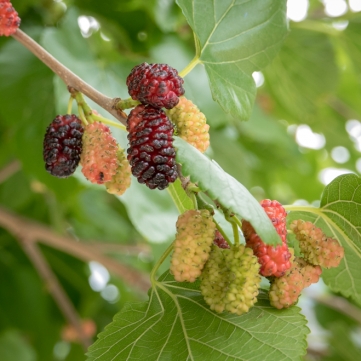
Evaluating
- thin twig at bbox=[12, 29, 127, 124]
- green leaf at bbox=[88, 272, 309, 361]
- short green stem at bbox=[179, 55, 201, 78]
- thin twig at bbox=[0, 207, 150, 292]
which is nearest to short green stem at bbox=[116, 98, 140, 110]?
thin twig at bbox=[12, 29, 127, 124]

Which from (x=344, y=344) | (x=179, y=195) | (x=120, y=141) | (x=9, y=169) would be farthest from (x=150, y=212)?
(x=344, y=344)

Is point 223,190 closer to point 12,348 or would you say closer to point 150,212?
point 150,212

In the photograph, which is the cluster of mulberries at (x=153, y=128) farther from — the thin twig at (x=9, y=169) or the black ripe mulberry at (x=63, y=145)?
the thin twig at (x=9, y=169)

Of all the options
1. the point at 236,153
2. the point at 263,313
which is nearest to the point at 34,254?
the point at 236,153

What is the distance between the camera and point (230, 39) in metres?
0.69

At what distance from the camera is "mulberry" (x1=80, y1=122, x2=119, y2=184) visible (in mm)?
556

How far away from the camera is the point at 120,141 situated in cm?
82

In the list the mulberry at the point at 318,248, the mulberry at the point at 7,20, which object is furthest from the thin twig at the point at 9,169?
the mulberry at the point at 318,248

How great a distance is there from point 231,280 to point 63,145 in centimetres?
25

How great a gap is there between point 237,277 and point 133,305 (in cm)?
15

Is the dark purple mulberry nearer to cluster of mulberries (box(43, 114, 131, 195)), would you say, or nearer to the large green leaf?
cluster of mulberries (box(43, 114, 131, 195))

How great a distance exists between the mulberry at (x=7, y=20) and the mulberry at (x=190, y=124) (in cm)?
24

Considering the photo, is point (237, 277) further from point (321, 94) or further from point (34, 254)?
point (321, 94)

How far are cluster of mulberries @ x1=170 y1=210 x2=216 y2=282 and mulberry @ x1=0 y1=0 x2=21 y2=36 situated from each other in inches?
13.4
